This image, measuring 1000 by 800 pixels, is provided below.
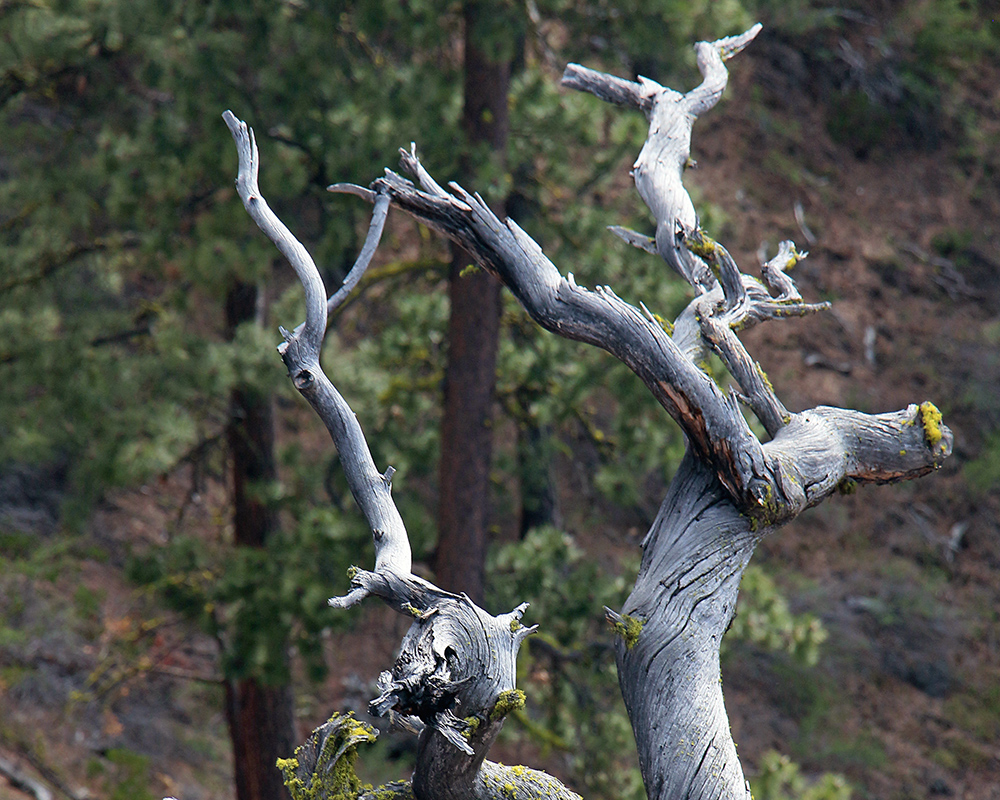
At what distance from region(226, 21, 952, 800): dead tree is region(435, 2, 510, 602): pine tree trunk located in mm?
3663

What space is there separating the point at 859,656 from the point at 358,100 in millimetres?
7613

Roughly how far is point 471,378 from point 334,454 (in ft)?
6.39

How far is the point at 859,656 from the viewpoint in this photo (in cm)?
1038

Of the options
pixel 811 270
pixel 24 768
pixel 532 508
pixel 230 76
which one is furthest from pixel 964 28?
pixel 24 768

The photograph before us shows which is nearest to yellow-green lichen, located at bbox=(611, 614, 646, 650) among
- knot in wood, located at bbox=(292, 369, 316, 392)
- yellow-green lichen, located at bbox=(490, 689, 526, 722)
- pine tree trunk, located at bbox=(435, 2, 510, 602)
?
yellow-green lichen, located at bbox=(490, 689, 526, 722)

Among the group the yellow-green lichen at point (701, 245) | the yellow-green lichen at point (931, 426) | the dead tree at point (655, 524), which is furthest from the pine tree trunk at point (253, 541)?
the yellow-green lichen at point (931, 426)

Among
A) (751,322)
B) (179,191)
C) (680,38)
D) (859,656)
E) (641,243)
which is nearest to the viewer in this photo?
(751,322)

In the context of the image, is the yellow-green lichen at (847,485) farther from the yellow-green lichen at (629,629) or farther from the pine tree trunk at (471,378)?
the pine tree trunk at (471,378)

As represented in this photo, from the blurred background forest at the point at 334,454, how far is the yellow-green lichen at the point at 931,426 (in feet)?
11.4

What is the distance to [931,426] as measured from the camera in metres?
3.02

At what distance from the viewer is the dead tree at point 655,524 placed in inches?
90.0

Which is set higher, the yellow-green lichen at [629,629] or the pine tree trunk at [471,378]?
the pine tree trunk at [471,378]

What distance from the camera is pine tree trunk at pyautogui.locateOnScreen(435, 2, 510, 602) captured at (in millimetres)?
6695

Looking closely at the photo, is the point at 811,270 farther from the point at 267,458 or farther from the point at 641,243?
the point at 641,243
